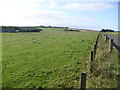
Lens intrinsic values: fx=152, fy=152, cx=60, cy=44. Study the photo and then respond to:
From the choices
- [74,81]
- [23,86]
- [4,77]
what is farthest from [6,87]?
[74,81]

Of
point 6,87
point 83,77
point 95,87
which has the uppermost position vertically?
point 83,77

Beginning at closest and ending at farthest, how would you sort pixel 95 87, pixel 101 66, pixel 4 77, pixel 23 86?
1. pixel 95 87
2. pixel 23 86
3. pixel 101 66
4. pixel 4 77

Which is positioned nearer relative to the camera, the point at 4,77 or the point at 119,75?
the point at 119,75

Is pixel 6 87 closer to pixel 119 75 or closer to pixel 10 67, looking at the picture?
pixel 10 67

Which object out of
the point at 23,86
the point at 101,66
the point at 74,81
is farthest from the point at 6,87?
the point at 101,66

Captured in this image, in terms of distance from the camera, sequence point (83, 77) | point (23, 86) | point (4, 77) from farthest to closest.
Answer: point (4, 77) < point (23, 86) < point (83, 77)

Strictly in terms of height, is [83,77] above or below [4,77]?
above

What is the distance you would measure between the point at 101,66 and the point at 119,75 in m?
0.98

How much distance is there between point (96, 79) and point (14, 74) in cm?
495

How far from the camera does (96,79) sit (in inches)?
259

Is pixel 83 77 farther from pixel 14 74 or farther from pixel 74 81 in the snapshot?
pixel 14 74

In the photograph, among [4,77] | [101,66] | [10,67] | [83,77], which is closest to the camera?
[83,77]

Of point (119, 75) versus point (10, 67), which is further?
point (10, 67)

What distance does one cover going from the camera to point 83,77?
15.5 ft
